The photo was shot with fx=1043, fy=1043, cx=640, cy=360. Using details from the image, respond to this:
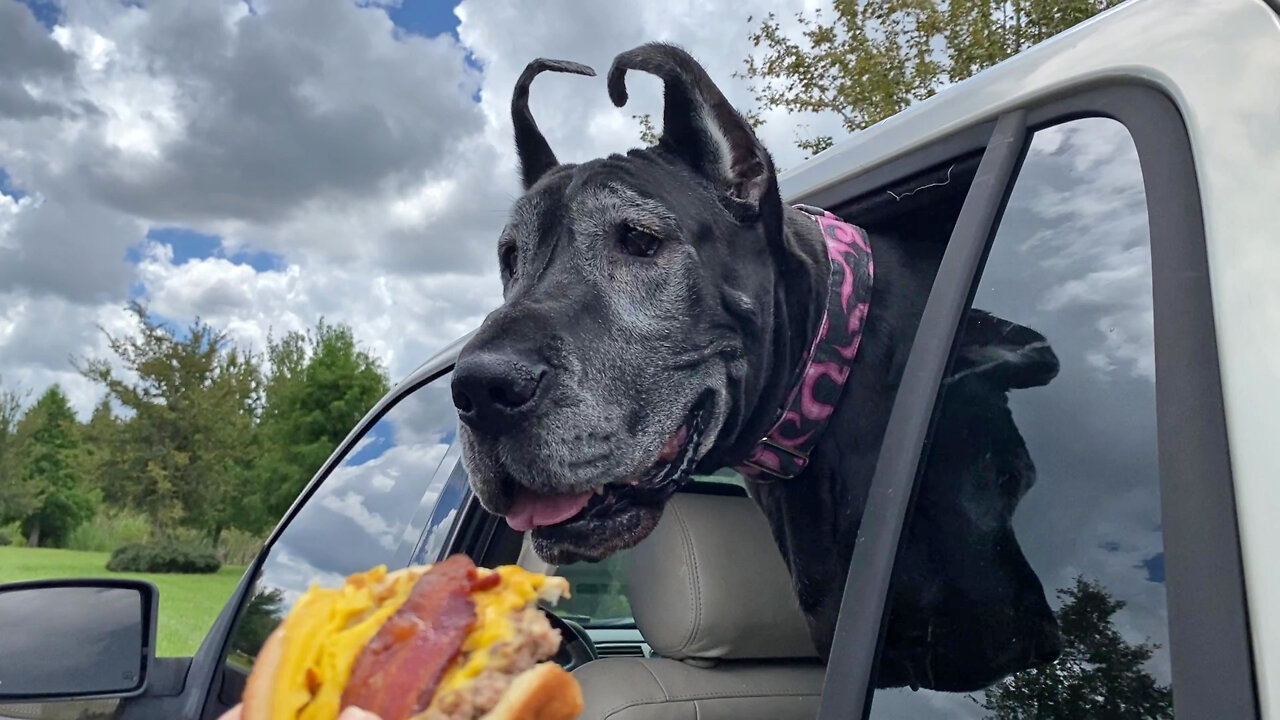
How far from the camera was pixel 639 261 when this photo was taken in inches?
91.2

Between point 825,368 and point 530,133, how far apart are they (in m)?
1.20

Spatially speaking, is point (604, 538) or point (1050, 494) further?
point (604, 538)

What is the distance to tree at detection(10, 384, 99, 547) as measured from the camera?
57.0 metres

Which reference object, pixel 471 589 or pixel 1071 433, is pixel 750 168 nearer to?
pixel 1071 433

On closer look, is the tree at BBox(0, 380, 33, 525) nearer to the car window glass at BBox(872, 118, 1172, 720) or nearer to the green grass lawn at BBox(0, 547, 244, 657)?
the green grass lawn at BBox(0, 547, 244, 657)

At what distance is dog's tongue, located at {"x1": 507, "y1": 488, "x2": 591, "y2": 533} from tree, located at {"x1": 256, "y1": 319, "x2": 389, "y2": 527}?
26.5 feet

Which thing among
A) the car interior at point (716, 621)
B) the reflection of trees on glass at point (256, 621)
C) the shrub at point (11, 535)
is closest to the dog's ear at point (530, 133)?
the car interior at point (716, 621)

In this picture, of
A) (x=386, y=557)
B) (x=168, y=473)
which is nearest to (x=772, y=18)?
(x=386, y=557)

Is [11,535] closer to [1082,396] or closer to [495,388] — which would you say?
[495,388]

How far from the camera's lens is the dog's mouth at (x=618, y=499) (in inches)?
83.7

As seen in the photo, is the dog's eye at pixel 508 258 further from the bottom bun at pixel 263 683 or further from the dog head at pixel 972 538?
the bottom bun at pixel 263 683

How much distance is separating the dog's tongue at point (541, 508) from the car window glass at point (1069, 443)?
2.73 feet

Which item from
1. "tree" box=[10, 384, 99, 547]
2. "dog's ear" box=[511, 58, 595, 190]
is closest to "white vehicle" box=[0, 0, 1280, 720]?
"dog's ear" box=[511, 58, 595, 190]

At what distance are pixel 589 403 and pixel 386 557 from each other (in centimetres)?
114
